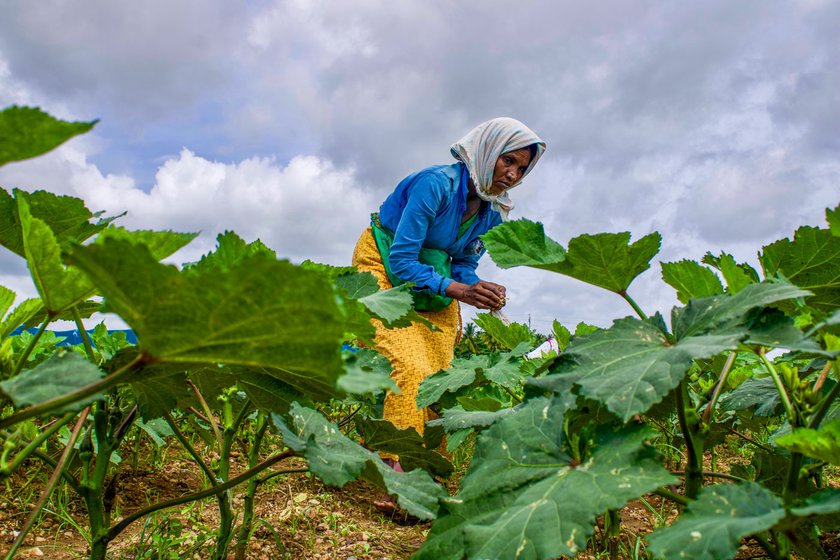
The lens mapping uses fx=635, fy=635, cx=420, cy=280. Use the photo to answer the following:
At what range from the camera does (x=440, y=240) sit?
3369 millimetres

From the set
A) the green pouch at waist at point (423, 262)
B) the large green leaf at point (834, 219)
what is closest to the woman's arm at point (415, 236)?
the green pouch at waist at point (423, 262)

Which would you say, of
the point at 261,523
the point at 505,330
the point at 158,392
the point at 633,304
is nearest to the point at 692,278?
the point at 633,304

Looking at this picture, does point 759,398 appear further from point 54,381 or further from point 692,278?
point 54,381

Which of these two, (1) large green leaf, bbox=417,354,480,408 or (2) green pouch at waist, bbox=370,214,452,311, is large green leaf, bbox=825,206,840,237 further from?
(2) green pouch at waist, bbox=370,214,452,311

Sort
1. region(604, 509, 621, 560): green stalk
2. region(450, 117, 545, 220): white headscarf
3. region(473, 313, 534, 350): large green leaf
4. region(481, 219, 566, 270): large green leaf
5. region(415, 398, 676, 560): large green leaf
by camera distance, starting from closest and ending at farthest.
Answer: region(415, 398, 676, 560): large green leaf, region(481, 219, 566, 270): large green leaf, region(604, 509, 621, 560): green stalk, region(473, 313, 534, 350): large green leaf, region(450, 117, 545, 220): white headscarf

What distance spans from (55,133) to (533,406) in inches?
29.4

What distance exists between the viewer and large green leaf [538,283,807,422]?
2.71 feet

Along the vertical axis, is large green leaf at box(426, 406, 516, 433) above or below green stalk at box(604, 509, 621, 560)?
above

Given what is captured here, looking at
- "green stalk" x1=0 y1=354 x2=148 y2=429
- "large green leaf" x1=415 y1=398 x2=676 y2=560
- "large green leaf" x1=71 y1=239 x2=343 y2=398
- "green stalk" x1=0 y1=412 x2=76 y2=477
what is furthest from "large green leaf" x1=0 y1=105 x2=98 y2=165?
"large green leaf" x1=415 y1=398 x2=676 y2=560

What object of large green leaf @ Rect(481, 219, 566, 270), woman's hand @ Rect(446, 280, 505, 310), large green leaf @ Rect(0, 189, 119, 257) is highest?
woman's hand @ Rect(446, 280, 505, 310)

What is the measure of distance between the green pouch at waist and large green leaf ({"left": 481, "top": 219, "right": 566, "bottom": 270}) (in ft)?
6.32

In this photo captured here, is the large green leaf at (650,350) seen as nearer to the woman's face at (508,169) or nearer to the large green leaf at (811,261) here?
the large green leaf at (811,261)

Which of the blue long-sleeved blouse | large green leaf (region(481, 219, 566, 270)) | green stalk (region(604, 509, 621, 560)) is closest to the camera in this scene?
large green leaf (region(481, 219, 566, 270))

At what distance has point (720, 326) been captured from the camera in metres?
0.94
